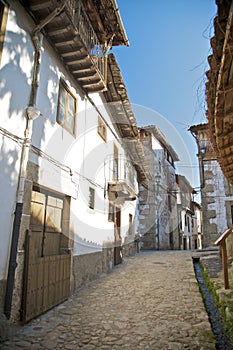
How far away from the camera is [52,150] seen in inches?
212

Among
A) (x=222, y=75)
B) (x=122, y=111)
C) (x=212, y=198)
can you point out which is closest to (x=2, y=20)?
(x=222, y=75)

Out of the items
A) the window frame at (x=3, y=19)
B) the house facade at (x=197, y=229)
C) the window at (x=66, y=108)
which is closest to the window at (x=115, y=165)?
the window at (x=66, y=108)

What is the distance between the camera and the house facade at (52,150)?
4082 millimetres

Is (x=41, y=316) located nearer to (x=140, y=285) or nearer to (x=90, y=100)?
(x=140, y=285)

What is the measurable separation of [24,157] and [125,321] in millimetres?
3341

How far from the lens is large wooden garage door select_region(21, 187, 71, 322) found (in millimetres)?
4309

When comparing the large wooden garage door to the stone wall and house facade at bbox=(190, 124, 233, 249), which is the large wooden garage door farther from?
house facade at bbox=(190, 124, 233, 249)

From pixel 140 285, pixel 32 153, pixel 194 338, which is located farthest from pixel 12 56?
pixel 140 285

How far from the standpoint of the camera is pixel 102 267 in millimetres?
8352

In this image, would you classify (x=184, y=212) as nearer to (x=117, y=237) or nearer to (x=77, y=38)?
(x=117, y=237)

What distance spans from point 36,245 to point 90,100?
490 cm

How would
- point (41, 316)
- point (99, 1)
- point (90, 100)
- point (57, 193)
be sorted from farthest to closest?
point (90, 100)
point (99, 1)
point (57, 193)
point (41, 316)

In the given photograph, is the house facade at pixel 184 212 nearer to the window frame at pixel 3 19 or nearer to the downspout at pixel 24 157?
the downspout at pixel 24 157

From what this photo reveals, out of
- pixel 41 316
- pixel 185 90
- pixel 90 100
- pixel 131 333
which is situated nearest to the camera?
pixel 185 90
